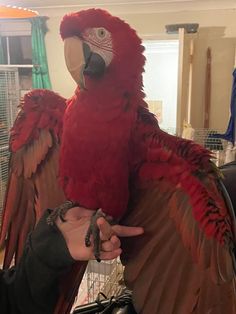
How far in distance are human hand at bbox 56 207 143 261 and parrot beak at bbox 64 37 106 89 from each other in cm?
27

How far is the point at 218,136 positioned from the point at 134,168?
6.29 feet

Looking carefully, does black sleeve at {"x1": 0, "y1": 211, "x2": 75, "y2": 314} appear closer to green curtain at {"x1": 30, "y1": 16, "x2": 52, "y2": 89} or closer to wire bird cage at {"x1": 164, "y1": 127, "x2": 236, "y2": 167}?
wire bird cage at {"x1": 164, "y1": 127, "x2": 236, "y2": 167}

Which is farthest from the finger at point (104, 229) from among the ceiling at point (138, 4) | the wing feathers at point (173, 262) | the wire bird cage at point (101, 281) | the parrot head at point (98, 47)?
the ceiling at point (138, 4)

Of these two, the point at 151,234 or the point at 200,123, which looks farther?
the point at 200,123

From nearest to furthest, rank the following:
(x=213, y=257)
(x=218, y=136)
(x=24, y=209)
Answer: (x=213, y=257) → (x=24, y=209) → (x=218, y=136)

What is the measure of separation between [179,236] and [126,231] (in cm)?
10

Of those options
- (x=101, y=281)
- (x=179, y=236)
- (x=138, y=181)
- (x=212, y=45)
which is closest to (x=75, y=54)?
(x=138, y=181)

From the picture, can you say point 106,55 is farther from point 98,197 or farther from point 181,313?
point 181,313

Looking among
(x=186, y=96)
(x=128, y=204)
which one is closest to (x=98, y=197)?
(x=128, y=204)

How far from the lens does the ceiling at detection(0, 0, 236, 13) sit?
9.54 feet

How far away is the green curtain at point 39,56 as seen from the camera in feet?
11.1

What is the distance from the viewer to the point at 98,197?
73 cm

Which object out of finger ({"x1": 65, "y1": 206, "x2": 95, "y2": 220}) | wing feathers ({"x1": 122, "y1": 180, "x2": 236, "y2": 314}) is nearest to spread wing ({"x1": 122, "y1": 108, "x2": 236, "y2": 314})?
wing feathers ({"x1": 122, "y1": 180, "x2": 236, "y2": 314})

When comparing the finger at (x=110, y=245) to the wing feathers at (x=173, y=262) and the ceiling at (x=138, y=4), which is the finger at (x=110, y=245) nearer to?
the wing feathers at (x=173, y=262)
